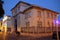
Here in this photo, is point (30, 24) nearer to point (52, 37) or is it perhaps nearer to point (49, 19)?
point (49, 19)

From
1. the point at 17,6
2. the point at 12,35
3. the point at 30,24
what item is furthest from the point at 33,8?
the point at 12,35

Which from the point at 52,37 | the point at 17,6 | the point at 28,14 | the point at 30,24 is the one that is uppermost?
the point at 17,6

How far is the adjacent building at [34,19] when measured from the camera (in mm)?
36778

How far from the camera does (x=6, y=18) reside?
2183 inches

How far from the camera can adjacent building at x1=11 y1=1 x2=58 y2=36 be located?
3678cm

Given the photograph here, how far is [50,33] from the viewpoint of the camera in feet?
111

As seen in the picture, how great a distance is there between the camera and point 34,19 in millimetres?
40250

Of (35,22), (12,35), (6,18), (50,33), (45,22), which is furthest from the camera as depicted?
(6,18)

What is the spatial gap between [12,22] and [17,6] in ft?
18.8

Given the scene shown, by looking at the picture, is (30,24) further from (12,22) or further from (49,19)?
(12,22)

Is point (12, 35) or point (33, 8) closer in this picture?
point (12, 35)

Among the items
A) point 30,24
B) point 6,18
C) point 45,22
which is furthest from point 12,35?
point 6,18

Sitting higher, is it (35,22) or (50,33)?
(35,22)

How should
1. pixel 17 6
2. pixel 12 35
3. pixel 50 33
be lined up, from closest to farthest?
pixel 12 35, pixel 50 33, pixel 17 6
